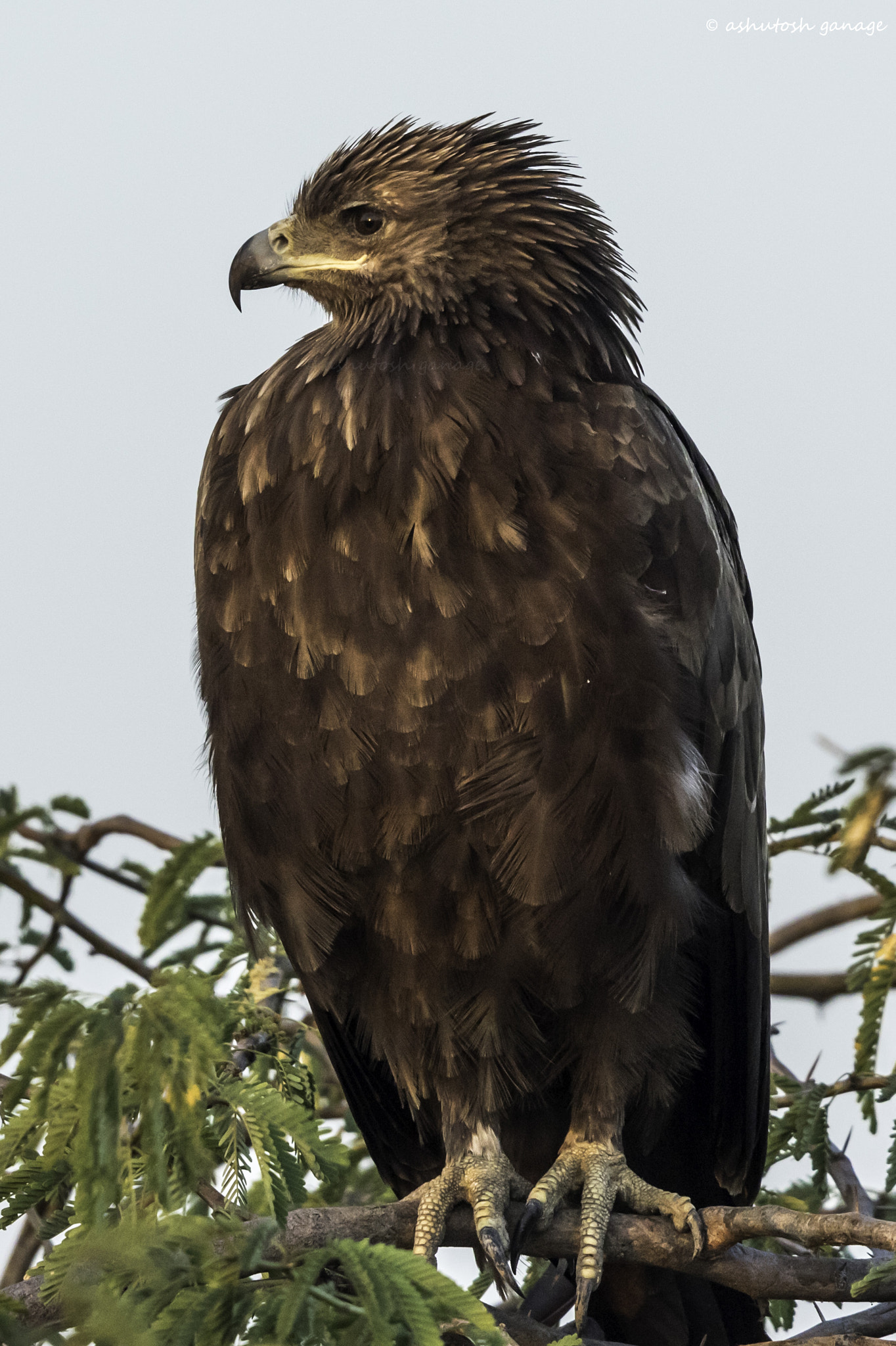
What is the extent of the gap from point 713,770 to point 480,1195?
1.26 metres

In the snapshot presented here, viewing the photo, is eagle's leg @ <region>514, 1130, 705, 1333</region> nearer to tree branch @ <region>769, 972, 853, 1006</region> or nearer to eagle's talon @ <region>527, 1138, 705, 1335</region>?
eagle's talon @ <region>527, 1138, 705, 1335</region>

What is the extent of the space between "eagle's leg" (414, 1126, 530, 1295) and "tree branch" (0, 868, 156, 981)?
1.17m

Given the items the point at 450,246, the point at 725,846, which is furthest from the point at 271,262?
the point at 725,846

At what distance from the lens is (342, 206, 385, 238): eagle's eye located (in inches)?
167

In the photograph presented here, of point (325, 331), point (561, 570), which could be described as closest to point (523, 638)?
point (561, 570)

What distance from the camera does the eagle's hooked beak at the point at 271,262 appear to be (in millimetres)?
4312

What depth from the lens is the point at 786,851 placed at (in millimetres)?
4633

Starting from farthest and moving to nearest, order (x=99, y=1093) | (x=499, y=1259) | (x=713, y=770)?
(x=713, y=770), (x=499, y=1259), (x=99, y=1093)

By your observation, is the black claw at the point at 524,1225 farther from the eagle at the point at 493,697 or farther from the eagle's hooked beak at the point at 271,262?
the eagle's hooked beak at the point at 271,262

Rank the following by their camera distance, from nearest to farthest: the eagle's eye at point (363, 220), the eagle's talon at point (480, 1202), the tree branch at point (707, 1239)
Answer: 1. the tree branch at point (707, 1239)
2. the eagle's talon at point (480, 1202)
3. the eagle's eye at point (363, 220)

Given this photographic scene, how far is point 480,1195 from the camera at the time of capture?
3898 millimetres

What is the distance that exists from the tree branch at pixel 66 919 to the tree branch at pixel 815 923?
201cm

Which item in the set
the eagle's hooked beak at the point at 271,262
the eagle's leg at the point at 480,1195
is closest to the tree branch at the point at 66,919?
the eagle's leg at the point at 480,1195

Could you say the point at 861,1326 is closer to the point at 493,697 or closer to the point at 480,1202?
the point at 480,1202
